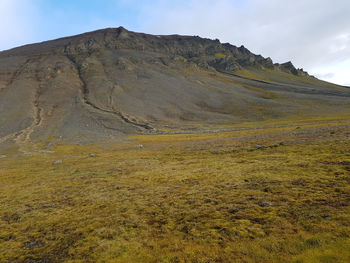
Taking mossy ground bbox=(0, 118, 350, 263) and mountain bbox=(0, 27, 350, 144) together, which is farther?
mountain bbox=(0, 27, 350, 144)

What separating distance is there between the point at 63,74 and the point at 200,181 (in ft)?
561

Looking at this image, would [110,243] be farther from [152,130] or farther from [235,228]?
[152,130]

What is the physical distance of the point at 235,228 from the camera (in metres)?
12.1

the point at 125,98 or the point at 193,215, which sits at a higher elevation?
the point at 125,98

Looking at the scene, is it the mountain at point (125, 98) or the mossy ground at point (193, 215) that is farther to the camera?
the mountain at point (125, 98)

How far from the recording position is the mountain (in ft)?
308

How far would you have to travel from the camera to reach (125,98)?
434 feet

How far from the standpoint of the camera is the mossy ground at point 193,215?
33.7 ft

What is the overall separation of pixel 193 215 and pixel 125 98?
408 ft

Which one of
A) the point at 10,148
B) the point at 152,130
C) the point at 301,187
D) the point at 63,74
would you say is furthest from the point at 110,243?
the point at 63,74

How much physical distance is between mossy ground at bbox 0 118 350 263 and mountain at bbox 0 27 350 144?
53.7 metres

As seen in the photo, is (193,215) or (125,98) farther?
(125,98)

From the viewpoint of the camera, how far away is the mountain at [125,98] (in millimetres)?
93875

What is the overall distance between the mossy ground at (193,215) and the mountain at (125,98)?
53.7m
